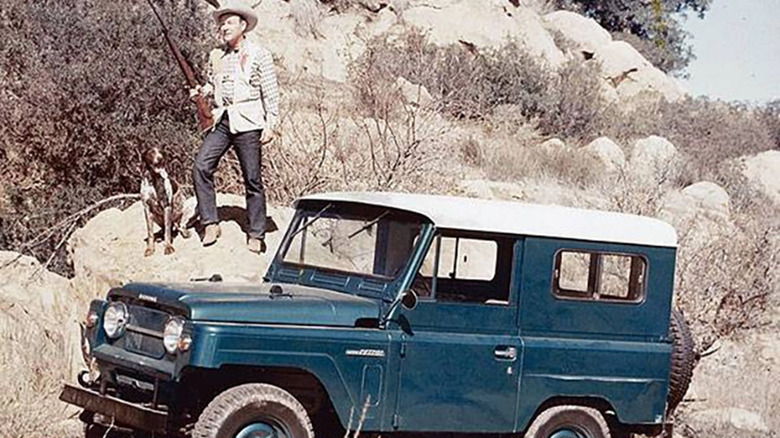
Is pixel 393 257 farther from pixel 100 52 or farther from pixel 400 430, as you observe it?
pixel 100 52

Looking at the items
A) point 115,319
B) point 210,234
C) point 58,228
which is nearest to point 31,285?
point 58,228

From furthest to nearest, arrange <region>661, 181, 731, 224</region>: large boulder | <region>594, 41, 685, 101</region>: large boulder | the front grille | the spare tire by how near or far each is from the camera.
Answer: <region>594, 41, 685, 101</region>: large boulder
<region>661, 181, 731, 224</region>: large boulder
the spare tire
the front grille

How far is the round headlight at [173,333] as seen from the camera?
7180 millimetres

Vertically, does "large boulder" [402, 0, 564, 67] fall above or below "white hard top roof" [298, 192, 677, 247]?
above

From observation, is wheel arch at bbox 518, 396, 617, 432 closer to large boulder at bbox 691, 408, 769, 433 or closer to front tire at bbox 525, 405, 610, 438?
front tire at bbox 525, 405, 610, 438

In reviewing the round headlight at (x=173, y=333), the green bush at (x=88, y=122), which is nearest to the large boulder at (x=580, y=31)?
the green bush at (x=88, y=122)

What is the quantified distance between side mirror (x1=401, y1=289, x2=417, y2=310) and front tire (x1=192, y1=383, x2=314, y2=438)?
0.88 meters

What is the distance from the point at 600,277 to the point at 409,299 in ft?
5.61

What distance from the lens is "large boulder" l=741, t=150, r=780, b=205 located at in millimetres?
29391

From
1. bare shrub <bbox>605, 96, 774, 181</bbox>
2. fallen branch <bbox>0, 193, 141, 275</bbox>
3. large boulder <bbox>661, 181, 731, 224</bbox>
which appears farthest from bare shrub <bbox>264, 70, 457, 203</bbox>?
bare shrub <bbox>605, 96, 774, 181</bbox>

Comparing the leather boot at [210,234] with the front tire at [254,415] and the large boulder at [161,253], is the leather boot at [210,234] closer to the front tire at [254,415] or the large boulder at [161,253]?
the large boulder at [161,253]

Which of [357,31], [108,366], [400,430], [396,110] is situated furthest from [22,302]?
[357,31]

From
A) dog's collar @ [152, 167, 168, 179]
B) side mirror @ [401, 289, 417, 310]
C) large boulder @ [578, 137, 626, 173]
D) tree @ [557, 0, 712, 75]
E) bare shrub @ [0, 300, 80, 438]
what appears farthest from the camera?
tree @ [557, 0, 712, 75]

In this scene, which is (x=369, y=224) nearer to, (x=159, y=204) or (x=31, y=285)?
(x=159, y=204)
